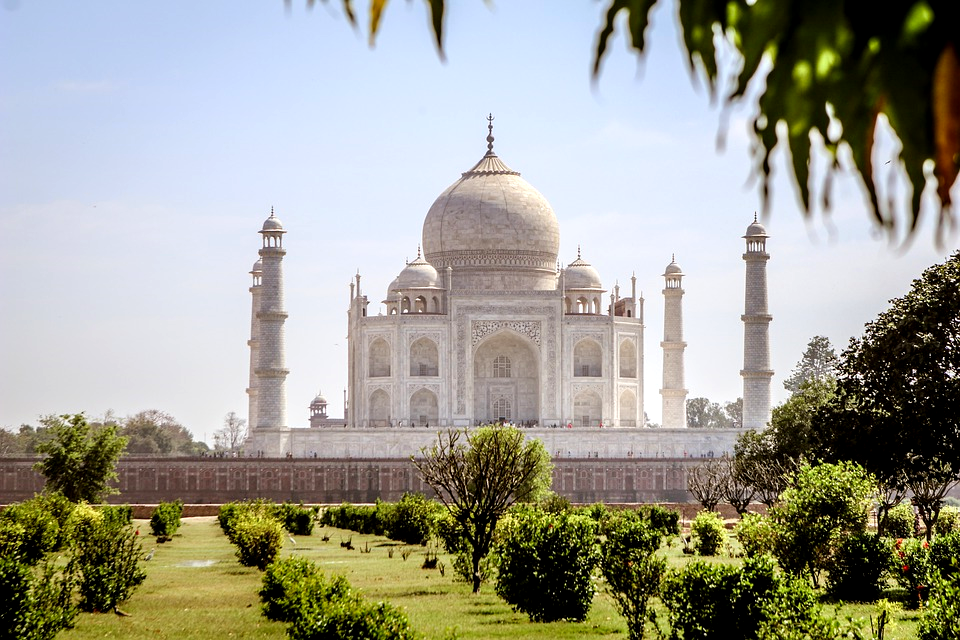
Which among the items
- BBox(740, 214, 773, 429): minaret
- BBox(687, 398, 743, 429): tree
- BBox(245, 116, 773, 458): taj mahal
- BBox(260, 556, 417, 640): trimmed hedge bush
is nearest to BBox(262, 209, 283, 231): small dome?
BBox(245, 116, 773, 458): taj mahal

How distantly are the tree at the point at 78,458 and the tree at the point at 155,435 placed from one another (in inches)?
1263

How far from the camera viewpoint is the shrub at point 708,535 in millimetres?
20297

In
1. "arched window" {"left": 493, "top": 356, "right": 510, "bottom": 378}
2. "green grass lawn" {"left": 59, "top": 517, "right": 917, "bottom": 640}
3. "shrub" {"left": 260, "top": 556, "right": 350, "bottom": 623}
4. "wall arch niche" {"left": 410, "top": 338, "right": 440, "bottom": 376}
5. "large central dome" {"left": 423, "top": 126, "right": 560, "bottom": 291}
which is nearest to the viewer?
"shrub" {"left": 260, "top": 556, "right": 350, "bottom": 623}

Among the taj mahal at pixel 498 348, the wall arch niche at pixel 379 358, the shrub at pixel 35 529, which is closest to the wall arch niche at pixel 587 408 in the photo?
the taj mahal at pixel 498 348

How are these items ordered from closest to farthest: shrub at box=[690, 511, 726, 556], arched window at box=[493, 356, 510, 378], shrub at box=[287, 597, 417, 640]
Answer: shrub at box=[287, 597, 417, 640] → shrub at box=[690, 511, 726, 556] → arched window at box=[493, 356, 510, 378]

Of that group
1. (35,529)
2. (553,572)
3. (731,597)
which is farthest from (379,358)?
(731,597)

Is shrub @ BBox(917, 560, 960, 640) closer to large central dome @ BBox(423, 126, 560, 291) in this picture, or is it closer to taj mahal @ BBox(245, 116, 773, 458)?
taj mahal @ BBox(245, 116, 773, 458)

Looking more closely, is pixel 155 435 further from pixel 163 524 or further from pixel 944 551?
pixel 944 551

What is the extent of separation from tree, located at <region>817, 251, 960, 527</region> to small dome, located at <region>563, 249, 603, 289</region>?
25.9 metres

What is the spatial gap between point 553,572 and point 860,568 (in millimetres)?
3706

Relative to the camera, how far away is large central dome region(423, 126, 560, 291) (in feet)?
147

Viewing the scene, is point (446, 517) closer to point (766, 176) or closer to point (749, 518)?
point (749, 518)

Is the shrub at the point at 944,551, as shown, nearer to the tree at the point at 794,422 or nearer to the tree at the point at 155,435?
the tree at the point at 794,422

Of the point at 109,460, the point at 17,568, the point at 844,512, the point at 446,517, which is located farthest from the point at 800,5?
the point at 109,460
